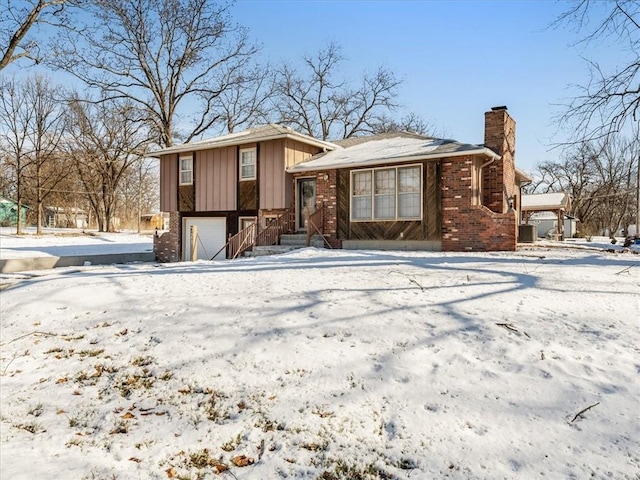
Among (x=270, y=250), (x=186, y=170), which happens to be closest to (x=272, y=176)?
(x=270, y=250)

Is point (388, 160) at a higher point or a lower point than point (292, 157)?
lower

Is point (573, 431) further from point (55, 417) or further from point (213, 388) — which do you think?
point (55, 417)

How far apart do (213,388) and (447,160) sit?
973cm

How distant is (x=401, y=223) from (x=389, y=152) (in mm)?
2311

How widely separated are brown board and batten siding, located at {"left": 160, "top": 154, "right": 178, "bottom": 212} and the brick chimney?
1215 centimetres

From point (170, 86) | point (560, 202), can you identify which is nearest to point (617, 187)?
point (560, 202)

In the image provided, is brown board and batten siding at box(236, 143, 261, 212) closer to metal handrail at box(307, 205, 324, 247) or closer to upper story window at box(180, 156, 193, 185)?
upper story window at box(180, 156, 193, 185)

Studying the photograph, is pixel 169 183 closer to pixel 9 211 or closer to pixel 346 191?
pixel 346 191

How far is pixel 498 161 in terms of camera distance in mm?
12953

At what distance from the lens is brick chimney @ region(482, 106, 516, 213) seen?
1284 cm

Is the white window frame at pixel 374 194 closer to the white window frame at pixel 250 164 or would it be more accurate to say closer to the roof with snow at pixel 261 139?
the roof with snow at pixel 261 139

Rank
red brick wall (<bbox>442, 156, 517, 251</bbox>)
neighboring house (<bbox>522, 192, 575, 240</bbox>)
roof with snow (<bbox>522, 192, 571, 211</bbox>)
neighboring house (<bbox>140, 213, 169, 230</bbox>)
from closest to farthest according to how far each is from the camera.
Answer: red brick wall (<bbox>442, 156, 517, 251</bbox>) < neighboring house (<bbox>522, 192, 575, 240</bbox>) < roof with snow (<bbox>522, 192, 571, 211</bbox>) < neighboring house (<bbox>140, 213, 169, 230</bbox>)

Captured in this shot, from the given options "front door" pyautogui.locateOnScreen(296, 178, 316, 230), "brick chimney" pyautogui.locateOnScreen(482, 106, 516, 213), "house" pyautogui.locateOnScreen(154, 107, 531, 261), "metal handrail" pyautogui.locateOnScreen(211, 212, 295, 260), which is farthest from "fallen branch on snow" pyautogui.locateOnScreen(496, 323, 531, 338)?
"front door" pyautogui.locateOnScreen(296, 178, 316, 230)

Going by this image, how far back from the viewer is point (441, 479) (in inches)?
93.4
